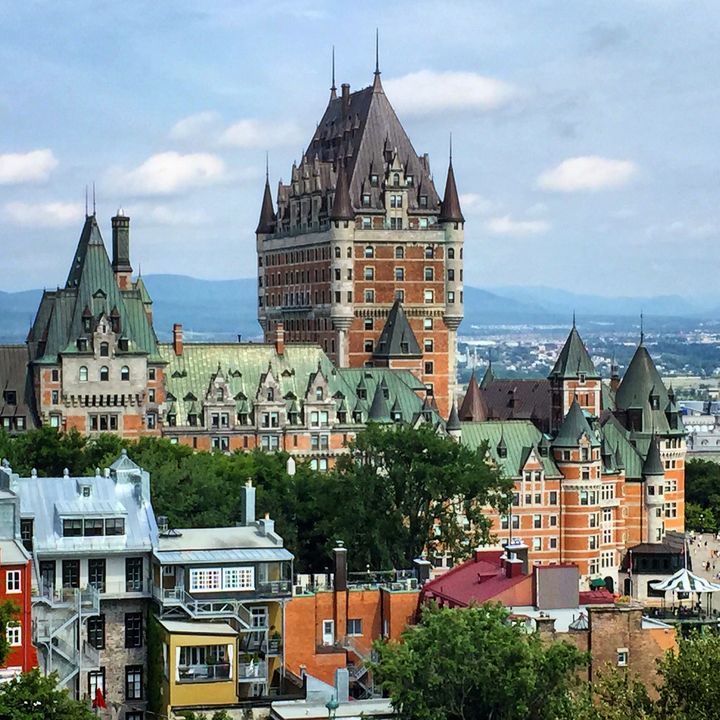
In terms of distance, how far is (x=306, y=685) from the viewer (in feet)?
281

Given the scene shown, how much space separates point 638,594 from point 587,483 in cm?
895

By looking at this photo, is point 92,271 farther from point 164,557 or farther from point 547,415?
point 164,557

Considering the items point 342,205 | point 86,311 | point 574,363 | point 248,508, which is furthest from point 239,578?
point 342,205

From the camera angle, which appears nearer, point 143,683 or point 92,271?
point 143,683

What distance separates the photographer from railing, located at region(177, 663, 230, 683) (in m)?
85.6

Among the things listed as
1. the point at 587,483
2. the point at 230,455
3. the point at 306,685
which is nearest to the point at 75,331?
the point at 230,455

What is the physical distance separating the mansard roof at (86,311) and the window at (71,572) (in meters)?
67.4

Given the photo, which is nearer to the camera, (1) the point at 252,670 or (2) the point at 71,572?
(1) the point at 252,670

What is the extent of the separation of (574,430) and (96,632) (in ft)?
255

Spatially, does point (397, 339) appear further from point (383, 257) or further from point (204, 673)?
point (204, 673)

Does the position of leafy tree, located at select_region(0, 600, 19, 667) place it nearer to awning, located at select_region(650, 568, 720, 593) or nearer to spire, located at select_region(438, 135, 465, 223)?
awning, located at select_region(650, 568, 720, 593)

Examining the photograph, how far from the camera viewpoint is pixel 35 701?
72875 millimetres

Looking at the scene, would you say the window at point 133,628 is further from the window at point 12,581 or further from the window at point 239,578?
the window at point 12,581

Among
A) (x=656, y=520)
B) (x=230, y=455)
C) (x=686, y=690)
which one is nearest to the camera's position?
(x=686, y=690)
